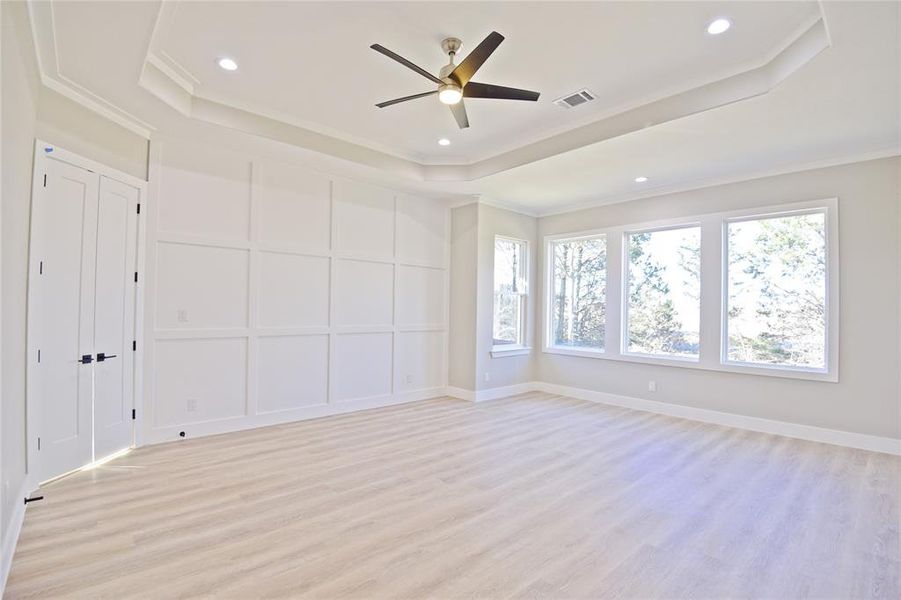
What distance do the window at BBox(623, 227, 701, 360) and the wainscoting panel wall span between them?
9.44ft

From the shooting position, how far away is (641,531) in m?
2.68

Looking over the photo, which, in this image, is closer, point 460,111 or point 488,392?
point 460,111

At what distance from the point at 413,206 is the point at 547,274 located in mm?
2465

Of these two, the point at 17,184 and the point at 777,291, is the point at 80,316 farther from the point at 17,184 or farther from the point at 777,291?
the point at 777,291

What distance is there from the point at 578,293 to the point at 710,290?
6.29 feet

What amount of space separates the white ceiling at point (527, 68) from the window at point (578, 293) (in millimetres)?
1996

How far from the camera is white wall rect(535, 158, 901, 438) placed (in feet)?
13.9

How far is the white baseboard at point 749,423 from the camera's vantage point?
429 centimetres

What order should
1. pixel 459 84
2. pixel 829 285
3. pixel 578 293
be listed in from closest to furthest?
1. pixel 459 84
2. pixel 829 285
3. pixel 578 293

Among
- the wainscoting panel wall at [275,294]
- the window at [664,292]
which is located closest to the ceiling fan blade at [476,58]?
the wainscoting panel wall at [275,294]

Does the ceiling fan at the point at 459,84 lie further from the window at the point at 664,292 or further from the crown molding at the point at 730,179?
the window at the point at 664,292

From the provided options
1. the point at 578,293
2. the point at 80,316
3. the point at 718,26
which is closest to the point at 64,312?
the point at 80,316

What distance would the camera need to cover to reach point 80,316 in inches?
138

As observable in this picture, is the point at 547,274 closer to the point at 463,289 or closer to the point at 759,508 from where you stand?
the point at 463,289
